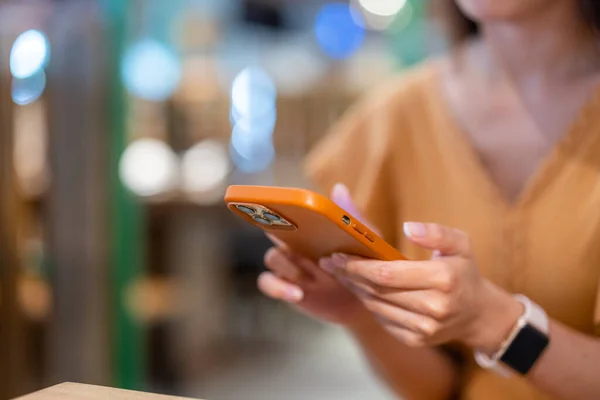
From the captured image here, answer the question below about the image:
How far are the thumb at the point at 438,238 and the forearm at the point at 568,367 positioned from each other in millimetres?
198

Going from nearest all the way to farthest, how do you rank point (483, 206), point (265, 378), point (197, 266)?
point (483, 206)
point (265, 378)
point (197, 266)

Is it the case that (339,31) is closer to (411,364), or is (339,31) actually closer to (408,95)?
(408,95)

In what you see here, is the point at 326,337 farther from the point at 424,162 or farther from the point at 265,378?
the point at 424,162

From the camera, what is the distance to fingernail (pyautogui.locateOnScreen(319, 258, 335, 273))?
824 mm

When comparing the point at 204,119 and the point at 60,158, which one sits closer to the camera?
the point at 60,158

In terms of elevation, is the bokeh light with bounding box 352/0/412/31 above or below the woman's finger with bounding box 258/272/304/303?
above

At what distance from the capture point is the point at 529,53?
1078 millimetres

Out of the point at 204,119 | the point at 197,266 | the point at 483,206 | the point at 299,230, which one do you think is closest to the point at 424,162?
the point at 483,206

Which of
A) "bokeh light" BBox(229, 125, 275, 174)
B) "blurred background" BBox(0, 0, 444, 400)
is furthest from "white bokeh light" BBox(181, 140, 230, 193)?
"bokeh light" BBox(229, 125, 275, 174)

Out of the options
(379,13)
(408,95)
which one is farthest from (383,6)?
(408,95)

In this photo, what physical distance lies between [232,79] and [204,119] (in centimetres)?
59

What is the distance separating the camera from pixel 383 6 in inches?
201

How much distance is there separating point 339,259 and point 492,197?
0.37 m

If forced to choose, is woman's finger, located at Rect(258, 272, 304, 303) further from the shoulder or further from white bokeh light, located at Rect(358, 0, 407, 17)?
white bokeh light, located at Rect(358, 0, 407, 17)
